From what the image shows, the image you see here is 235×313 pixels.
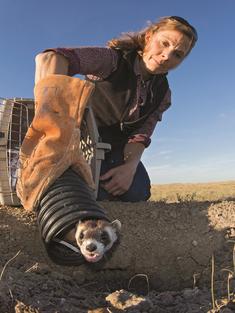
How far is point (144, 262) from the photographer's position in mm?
2832

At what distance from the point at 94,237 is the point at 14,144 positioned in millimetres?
1703

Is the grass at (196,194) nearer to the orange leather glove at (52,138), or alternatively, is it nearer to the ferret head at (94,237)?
the orange leather glove at (52,138)

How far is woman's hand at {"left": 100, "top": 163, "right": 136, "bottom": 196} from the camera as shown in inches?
134

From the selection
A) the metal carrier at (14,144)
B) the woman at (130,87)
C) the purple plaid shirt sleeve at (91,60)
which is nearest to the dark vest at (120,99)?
the woman at (130,87)

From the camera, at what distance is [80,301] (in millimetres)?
1896

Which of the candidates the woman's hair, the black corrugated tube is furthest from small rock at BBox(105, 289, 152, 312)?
the woman's hair

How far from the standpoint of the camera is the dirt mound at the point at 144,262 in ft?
6.30

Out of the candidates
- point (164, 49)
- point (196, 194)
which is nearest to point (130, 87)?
point (164, 49)

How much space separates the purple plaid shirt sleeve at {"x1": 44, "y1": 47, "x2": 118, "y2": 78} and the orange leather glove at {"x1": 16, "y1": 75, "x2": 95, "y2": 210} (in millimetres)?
439

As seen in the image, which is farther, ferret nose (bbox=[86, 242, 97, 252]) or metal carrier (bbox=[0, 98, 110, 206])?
metal carrier (bbox=[0, 98, 110, 206])

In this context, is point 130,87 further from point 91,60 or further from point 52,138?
point 52,138

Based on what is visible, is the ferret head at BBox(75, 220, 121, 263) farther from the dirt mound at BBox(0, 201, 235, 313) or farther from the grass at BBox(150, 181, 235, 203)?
the grass at BBox(150, 181, 235, 203)

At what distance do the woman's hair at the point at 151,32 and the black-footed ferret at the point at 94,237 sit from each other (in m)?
1.77

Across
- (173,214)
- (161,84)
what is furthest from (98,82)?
(173,214)
